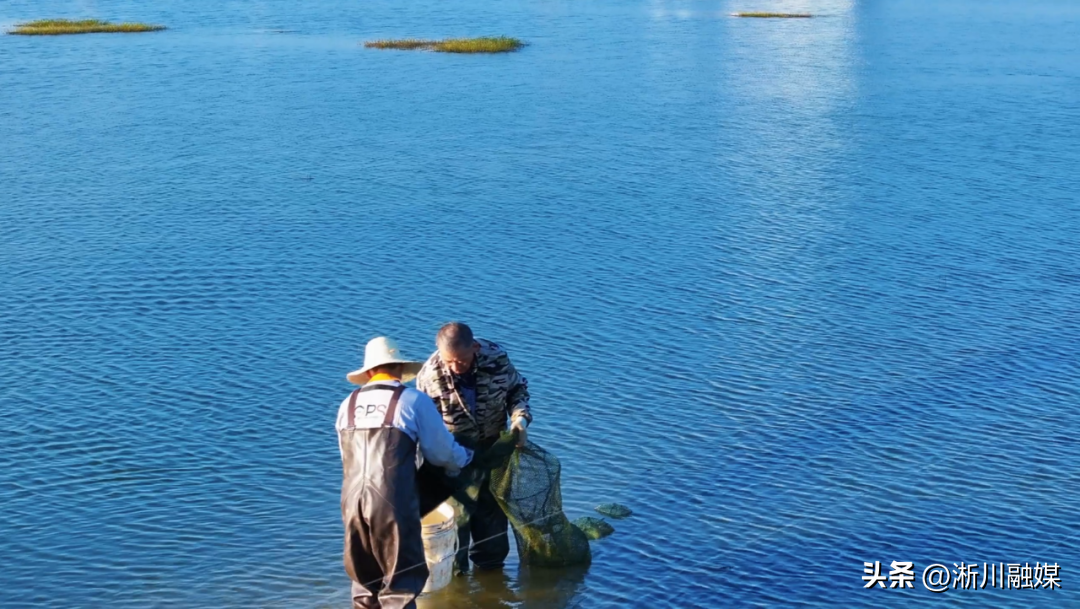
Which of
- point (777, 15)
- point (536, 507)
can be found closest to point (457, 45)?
point (777, 15)

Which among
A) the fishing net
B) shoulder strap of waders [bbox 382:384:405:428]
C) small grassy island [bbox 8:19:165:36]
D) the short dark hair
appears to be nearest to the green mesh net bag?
the fishing net

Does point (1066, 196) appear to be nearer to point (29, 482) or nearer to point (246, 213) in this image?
point (246, 213)

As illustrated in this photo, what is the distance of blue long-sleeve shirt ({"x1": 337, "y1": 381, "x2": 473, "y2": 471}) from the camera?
657cm

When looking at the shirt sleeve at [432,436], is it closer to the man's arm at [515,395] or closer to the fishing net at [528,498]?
the fishing net at [528,498]

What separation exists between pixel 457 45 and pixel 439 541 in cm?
3353

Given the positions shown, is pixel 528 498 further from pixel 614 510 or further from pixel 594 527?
pixel 614 510

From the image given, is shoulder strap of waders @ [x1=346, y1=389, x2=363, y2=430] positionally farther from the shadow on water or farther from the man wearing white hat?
the shadow on water

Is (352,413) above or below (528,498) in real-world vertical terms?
above

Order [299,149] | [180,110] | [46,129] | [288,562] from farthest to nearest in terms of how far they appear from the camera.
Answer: [180,110]
[46,129]
[299,149]
[288,562]

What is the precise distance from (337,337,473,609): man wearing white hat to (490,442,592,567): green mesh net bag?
1126 millimetres

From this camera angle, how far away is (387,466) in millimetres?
6574

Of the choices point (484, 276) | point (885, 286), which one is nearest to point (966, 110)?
point (885, 286)

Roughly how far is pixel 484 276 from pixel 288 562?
7.93 m

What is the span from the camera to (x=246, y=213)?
64.3 feet
